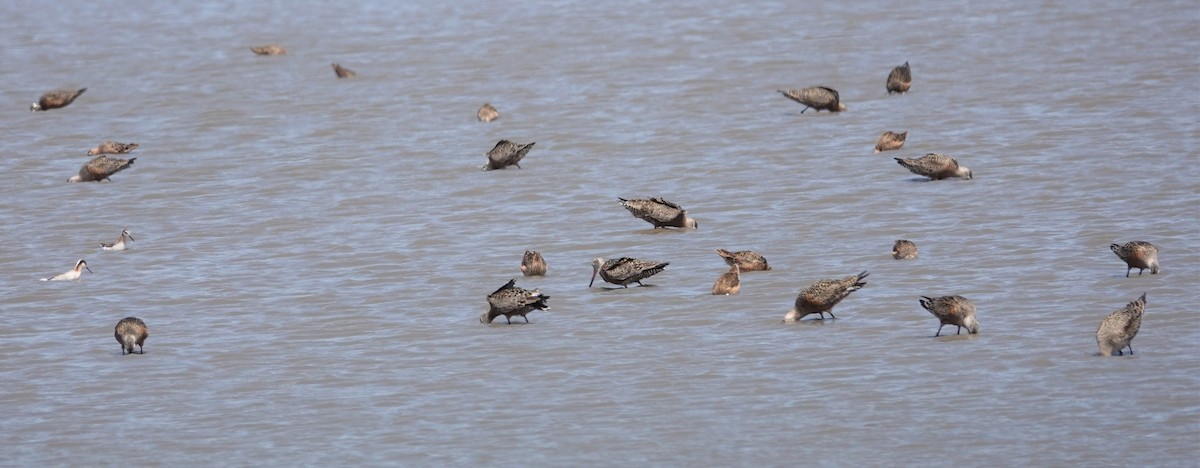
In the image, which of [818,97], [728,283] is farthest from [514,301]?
[818,97]

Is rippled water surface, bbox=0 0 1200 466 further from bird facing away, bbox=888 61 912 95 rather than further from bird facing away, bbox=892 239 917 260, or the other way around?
bird facing away, bbox=888 61 912 95

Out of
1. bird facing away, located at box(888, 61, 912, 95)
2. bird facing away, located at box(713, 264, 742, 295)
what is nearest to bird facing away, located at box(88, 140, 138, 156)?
bird facing away, located at box(888, 61, 912, 95)

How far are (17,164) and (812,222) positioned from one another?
495 inches

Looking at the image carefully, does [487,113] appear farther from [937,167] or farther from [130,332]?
[130,332]

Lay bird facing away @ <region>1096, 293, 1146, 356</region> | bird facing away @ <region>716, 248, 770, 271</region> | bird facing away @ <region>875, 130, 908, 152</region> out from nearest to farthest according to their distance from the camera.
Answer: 1. bird facing away @ <region>1096, 293, 1146, 356</region>
2. bird facing away @ <region>716, 248, 770, 271</region>
3. bird facing away @ <region>875, 130, 908, 152</region>

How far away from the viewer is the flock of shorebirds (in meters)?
14.8

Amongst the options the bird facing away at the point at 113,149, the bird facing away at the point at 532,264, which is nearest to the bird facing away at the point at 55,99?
the bird facing away at the point at 113,149

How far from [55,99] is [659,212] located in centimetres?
1467

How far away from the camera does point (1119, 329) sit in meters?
13.8

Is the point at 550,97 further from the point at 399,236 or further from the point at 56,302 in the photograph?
the point at 56,302

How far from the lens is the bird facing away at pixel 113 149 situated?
85.5 feet

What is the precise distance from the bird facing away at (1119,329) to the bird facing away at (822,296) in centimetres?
226

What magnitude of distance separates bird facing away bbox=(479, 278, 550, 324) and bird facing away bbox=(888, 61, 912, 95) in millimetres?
13122

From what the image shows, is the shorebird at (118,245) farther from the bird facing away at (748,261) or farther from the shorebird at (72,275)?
the bird facing away at (748,261)
